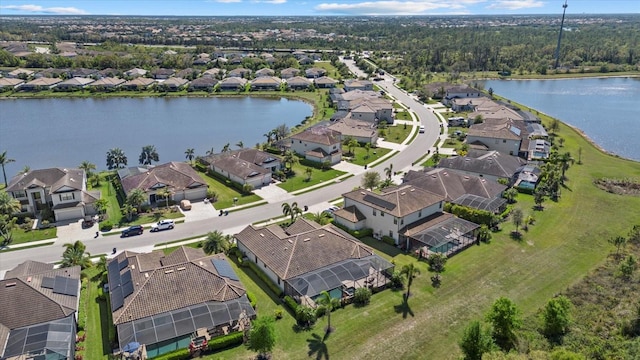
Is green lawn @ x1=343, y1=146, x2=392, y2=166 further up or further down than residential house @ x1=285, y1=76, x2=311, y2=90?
further down

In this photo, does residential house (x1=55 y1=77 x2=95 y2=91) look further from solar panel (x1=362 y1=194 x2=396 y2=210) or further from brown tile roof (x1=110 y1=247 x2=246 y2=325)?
solar panel (x1=362 y1=194 x2=396 y2=210)

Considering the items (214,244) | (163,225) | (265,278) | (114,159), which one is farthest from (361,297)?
(114,159)

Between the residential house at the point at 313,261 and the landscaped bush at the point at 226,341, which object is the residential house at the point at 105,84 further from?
the landscaped bush at the point at 226,341

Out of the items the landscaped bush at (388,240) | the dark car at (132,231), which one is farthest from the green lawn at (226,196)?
the landscaped bush at (388,240)

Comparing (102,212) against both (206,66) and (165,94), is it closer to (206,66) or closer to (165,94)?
(165,94)

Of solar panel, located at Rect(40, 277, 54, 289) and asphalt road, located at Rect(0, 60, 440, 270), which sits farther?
asphalt road, located at Rect(0, 60, 440, 270)

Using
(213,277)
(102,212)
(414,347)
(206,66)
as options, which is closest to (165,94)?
(206,66)

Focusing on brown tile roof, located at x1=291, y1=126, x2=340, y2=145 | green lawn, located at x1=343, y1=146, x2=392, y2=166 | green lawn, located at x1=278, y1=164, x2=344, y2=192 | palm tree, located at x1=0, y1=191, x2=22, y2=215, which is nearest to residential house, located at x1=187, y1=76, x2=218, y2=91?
brown tile roof, located at x1=291, y1=126, x2=340, y2=145
